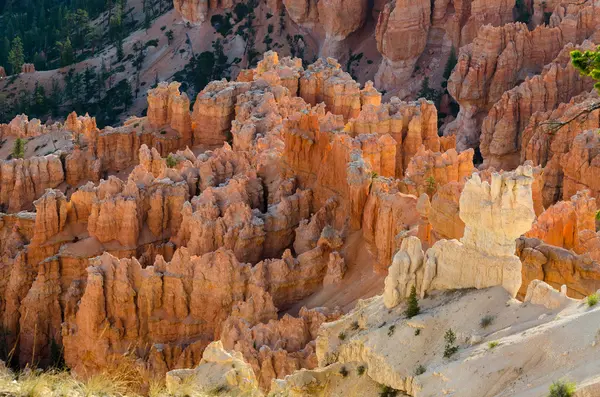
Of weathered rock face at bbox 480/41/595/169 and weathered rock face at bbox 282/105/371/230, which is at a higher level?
weathered rock face at bbox 282/105/371/230

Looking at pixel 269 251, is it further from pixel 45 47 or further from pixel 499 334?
pixel 45 47

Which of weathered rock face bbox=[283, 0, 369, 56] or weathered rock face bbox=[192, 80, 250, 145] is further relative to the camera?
weathered rock face bbox=[283, 0, 369, 56]

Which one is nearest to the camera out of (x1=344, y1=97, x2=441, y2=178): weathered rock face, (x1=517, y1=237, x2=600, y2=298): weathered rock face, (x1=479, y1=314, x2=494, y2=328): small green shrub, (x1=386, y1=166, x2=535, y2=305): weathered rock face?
(x1=479, y1=314, x2=494, y2=328): small green shrub

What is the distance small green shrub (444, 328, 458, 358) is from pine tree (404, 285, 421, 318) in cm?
124

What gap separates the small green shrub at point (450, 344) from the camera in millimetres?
17141

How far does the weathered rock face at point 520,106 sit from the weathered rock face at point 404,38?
17164mm

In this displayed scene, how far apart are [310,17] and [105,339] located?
175 ft

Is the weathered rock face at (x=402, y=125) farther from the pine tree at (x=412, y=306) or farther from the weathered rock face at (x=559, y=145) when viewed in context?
the pine tree at (x=412, y=306)

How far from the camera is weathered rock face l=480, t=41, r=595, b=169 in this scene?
56156 millimetres

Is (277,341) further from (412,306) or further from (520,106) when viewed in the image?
(520,106)

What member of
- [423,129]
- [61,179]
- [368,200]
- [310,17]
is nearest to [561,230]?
[368,200]

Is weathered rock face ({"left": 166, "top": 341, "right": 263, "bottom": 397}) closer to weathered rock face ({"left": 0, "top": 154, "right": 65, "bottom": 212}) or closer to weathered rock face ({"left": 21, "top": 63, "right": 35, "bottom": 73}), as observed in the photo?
weathered rock face ({"left": 0, "top": 154, "right": 65, "bottom": 212})

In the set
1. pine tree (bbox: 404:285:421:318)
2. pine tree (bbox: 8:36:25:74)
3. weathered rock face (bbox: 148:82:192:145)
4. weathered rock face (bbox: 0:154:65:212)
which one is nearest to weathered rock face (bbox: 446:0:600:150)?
weathered rock face (bbox: 148:82:192:145)

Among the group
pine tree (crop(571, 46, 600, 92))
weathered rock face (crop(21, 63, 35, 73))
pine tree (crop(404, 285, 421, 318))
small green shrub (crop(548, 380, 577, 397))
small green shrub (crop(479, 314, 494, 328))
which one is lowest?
weathered rock face (crop(21, 63, 35, 73))
